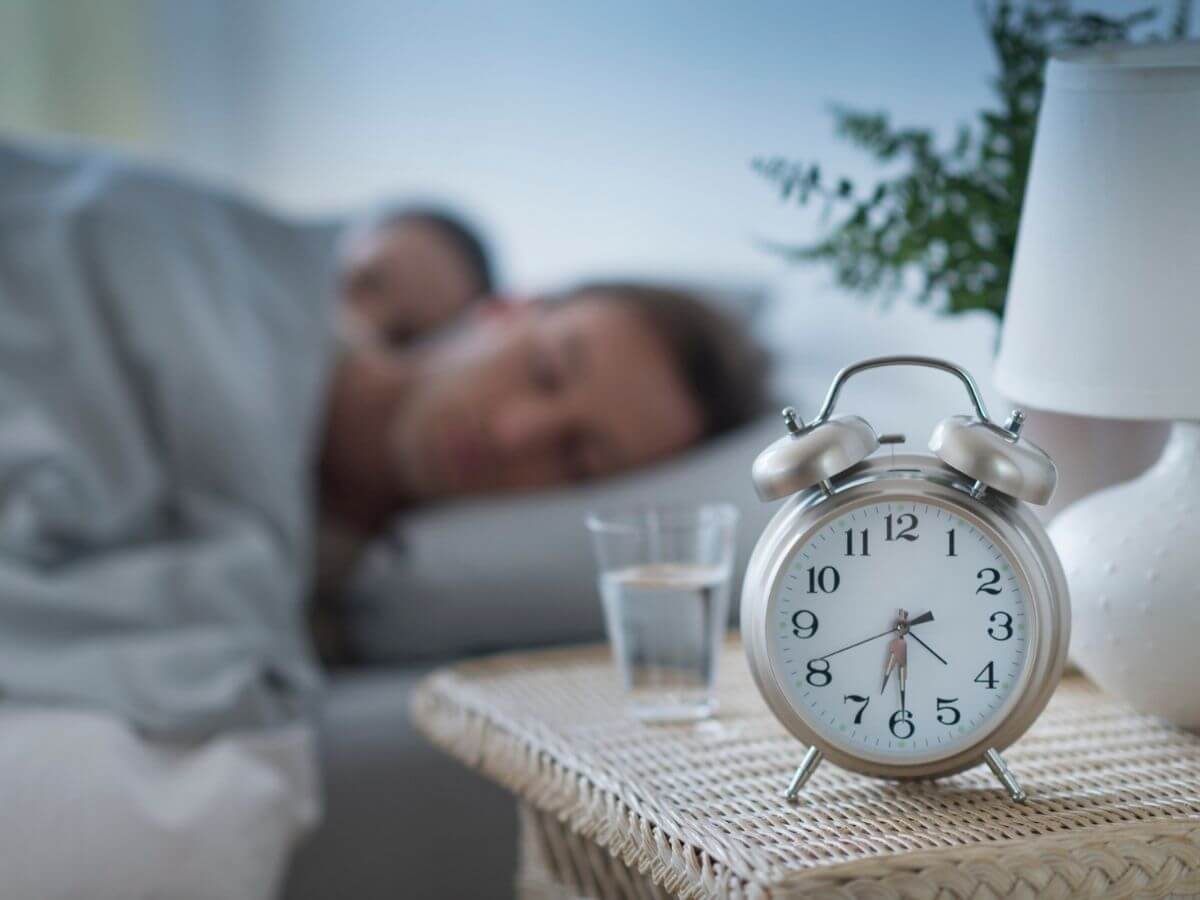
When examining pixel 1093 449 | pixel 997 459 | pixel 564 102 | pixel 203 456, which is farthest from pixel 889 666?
pixel 564 102

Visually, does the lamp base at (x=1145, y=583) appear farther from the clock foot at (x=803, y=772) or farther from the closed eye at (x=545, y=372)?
the closed eye at (x=545, y=372)

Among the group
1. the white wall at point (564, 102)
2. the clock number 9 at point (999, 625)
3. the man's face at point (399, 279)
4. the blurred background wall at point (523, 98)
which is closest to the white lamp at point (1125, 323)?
the clock number 9 at point (999, 625)

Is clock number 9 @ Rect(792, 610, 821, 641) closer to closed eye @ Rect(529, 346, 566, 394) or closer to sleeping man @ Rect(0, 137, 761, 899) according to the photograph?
sleeping man @ Rect(0, 137, 761, 899)

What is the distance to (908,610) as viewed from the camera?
2.28 ft

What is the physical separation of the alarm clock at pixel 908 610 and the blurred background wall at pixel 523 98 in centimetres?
51

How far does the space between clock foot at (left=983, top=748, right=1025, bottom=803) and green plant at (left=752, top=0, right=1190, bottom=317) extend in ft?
1.07

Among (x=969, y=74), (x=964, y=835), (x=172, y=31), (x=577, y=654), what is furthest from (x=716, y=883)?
(x=172, y=31)

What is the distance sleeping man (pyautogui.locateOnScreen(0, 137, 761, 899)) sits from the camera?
1095mm

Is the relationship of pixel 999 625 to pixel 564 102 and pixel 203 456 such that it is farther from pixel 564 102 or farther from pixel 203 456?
pixel 564 102

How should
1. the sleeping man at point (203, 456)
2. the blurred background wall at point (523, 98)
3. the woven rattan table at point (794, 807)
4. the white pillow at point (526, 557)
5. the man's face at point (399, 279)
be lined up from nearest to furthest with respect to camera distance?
the woven rattan table at point (794, 807) < the sleeping man at point (203, 456) < the white pillow at point (526, 557) < the blurred background wall at point (523, 98) < the man's face at point (399, 279)

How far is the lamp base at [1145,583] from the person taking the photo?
0.75m

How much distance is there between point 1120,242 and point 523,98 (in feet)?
4.92

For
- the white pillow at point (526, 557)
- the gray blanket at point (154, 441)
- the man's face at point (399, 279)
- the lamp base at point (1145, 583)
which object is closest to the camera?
the lamp base at point (1145, 583)

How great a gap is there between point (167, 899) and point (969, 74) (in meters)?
1.03
